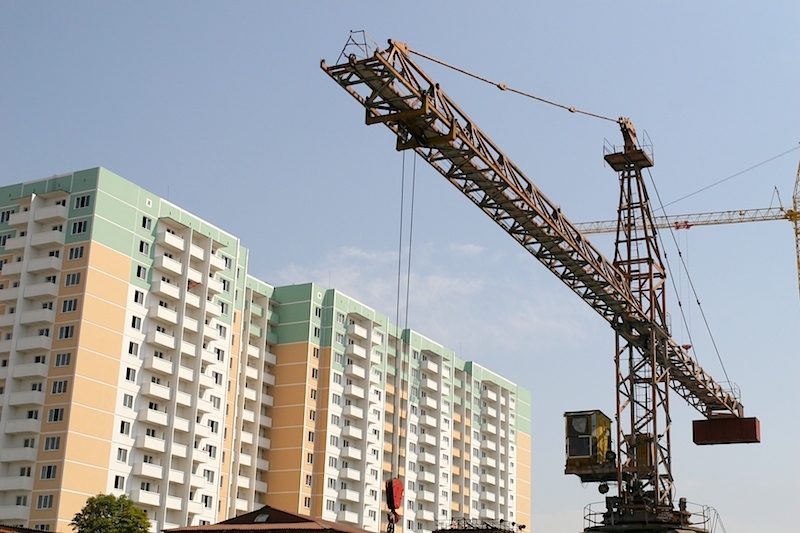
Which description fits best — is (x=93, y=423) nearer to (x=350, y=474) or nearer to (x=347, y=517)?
(x=350, y=474)

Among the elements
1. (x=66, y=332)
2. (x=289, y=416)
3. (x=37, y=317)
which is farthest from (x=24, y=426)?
(x=289, y=416)

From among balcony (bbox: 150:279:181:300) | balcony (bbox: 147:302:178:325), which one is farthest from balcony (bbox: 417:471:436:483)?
balcony (bbox: 150:279:181:300)

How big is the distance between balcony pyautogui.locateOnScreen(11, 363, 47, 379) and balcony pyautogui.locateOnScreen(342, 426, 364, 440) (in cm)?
2959

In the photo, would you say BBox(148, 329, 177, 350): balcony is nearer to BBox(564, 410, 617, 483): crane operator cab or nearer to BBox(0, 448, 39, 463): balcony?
BBox(0, 448, 39, 463): balcony

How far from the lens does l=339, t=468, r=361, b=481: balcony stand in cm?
8300

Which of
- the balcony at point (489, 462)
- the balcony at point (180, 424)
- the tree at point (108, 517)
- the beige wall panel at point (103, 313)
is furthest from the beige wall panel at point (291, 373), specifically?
the balcony at point (489, 462)

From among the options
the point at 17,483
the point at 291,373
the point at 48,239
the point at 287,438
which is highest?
the point at 48,239

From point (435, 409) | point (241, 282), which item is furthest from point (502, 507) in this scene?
point (241, 282)

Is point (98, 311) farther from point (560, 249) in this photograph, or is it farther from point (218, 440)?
point (560, 249)

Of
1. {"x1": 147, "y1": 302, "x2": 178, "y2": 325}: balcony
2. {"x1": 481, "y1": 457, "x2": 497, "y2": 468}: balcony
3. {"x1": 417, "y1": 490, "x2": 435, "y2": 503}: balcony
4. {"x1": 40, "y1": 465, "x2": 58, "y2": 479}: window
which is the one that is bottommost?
{"x1": 40, "y1": 465, "x2": 58, "y2": 479}: window

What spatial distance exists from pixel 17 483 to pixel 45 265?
1363 centimetres

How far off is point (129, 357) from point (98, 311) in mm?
3786

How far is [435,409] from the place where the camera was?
97.6m

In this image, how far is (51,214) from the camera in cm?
6481
